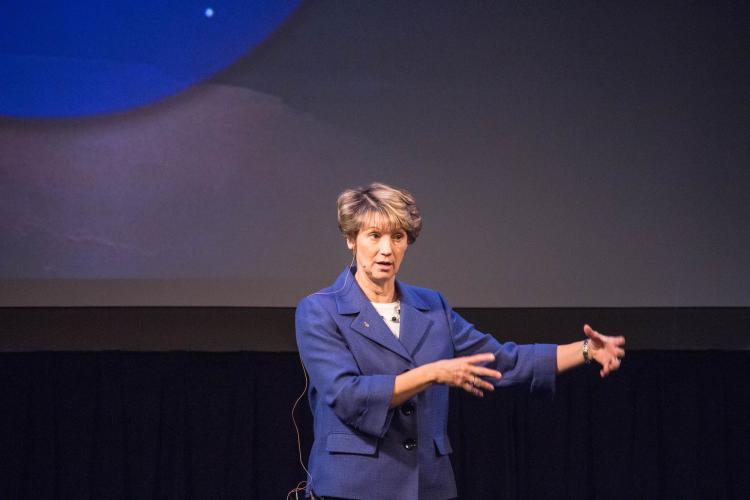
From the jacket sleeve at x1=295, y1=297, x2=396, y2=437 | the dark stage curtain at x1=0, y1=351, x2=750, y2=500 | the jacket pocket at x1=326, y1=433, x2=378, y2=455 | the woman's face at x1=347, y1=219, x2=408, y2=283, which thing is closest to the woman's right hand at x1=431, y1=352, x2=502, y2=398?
the jacket sleeve at x1=295, y1=297, x2=396, y2=437

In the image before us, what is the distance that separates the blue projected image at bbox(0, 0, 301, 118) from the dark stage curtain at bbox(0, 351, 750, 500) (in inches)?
44.5

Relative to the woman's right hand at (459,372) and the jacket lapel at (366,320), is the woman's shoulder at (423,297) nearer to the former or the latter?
the jacket lapel at (366,320)

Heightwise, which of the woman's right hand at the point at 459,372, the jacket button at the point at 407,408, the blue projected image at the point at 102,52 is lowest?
the jacket button at the point at 407,408

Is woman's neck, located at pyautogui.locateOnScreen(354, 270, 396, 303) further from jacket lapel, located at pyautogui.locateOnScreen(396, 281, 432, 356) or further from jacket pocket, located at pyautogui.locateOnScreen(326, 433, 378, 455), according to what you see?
jacket pocket, located at pyautogui.locateOnScreen(326, 433, 378, 455)

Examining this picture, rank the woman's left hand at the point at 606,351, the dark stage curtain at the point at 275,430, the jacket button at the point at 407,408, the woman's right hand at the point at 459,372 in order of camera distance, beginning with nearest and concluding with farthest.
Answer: the woman's right hand at the point at 459,372 → the jacket button at the point at 407,408 → the woman's left hand at the point at 606,351 → the dark stage curtain at the point at 275,430

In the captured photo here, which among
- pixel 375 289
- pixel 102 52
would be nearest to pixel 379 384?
pixel 375 289

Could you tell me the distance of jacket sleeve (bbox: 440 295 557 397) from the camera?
198 cm

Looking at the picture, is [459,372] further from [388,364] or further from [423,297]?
[423,297]

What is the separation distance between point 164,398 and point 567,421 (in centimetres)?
185

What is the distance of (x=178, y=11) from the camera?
135 inches

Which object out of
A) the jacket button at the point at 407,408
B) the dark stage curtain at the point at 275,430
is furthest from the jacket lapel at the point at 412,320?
the dark stage curtain at the point at 275,430

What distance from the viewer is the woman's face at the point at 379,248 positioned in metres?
1.86

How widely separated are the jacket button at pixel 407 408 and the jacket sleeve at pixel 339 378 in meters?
0.06

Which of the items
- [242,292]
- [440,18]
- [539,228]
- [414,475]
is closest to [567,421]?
[539,228]
